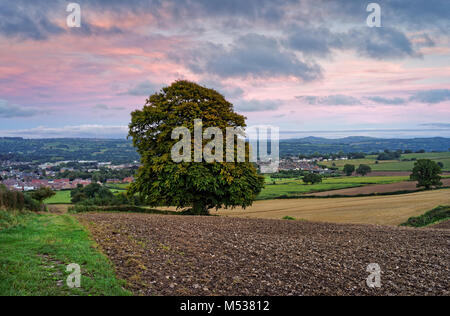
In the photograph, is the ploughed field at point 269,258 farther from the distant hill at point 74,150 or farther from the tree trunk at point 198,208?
the distant hill at point 74,150

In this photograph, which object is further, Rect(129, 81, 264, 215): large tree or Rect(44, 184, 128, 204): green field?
Rect(44, 184, 128, 204): green field

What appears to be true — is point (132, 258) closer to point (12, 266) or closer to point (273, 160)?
point (12, 266)

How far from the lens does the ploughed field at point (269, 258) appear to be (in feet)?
25.5

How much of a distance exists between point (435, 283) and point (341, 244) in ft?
14.0

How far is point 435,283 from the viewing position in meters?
8.35

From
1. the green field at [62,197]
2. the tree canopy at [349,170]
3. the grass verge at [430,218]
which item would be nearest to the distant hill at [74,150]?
the green field at [62,197]

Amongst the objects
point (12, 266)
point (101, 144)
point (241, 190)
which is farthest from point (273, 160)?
point (101, 144)

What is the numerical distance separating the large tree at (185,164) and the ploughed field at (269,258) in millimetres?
7403

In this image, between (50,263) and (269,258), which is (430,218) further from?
(50,263)

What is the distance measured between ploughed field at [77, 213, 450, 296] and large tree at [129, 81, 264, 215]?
7403 millimetres

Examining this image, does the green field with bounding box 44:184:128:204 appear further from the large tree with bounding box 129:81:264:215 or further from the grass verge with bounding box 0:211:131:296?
the grass verge with bounding box 0:211:131:296

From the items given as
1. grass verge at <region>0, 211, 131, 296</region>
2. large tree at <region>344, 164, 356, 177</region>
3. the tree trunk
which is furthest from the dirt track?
grass verge at <region>0, 211, 131, 296</region>

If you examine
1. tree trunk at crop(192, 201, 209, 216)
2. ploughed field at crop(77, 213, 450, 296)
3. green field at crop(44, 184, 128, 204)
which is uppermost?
ploughed field at crop(77, 213, 450, 296)

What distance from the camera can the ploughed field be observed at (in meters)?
7.79
